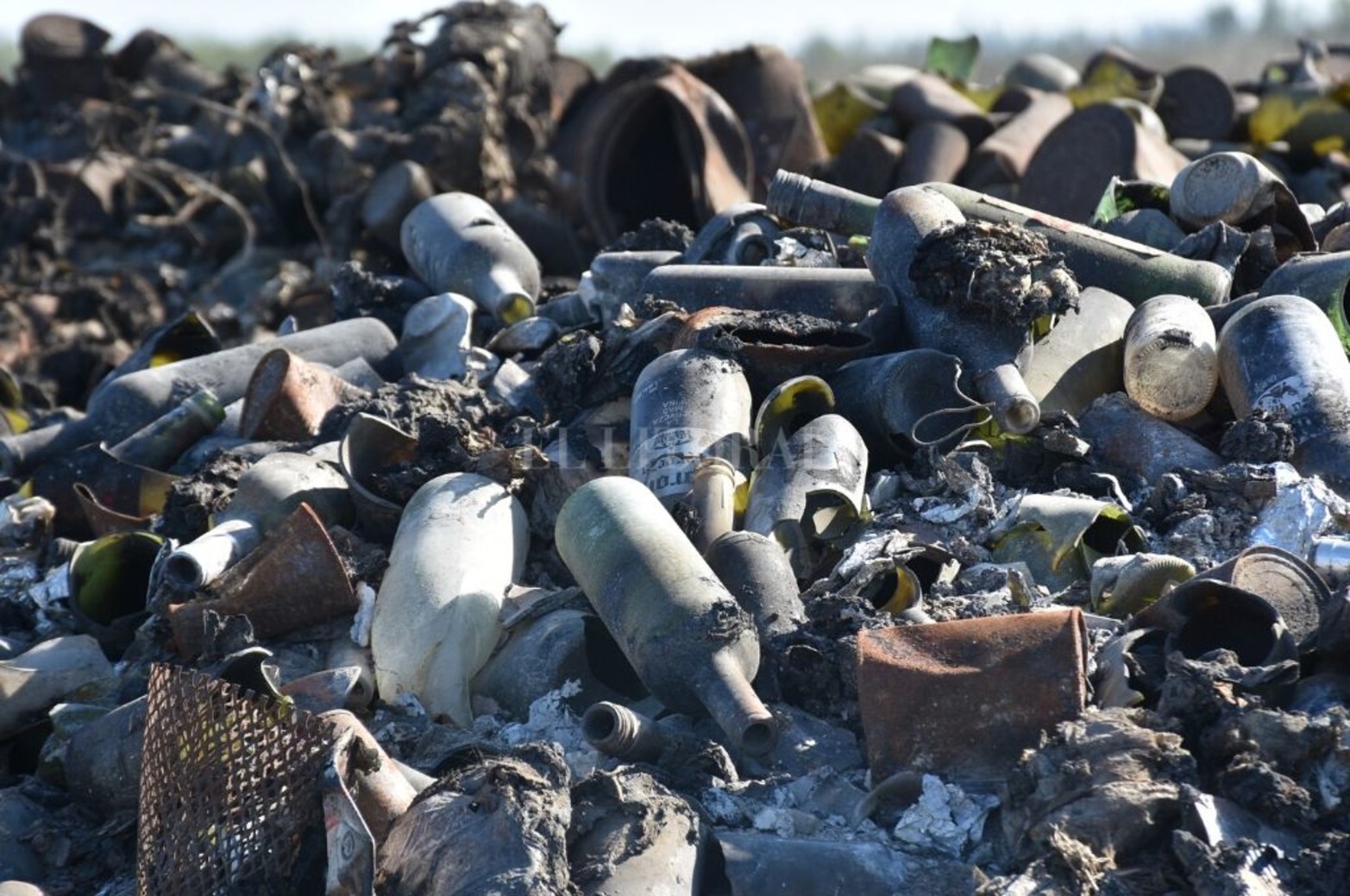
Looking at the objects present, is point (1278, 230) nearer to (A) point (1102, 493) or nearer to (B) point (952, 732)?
(A) point (1102, 493)

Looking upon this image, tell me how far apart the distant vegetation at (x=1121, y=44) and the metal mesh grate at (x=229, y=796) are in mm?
22324

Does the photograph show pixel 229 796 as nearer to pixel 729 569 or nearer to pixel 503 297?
pixel 729 569

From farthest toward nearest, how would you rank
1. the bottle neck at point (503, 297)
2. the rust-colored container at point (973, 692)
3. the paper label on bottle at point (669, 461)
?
the bottle neck at point (503, 297) < the paper label on bottle at point (669, 461) < the rust-colored container at point (973, 692)

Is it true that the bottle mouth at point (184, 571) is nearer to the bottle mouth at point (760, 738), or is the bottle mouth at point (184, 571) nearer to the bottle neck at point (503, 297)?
the bottle mouth at point (760, 738)

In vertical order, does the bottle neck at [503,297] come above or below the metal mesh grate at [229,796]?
below

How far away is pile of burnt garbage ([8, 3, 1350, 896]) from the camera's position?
9.68 feet

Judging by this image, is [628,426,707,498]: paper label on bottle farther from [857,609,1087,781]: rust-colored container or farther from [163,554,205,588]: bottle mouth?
[163,554,205,588]: bottle mouth

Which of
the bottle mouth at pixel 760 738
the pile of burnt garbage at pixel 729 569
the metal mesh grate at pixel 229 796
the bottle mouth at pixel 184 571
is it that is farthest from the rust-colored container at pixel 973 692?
the bottle mouth at pixel 184 571

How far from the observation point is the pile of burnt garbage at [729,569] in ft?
9.68

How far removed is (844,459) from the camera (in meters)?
4.09

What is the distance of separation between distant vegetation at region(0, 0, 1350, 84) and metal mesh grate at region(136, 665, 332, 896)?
73.2ft

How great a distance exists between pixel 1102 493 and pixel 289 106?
24.0ft

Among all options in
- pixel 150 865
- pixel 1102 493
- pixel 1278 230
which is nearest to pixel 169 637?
pixel 150 865

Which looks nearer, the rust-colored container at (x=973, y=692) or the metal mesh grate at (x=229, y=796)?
the metal mesh grate at (x=229, y=796)
